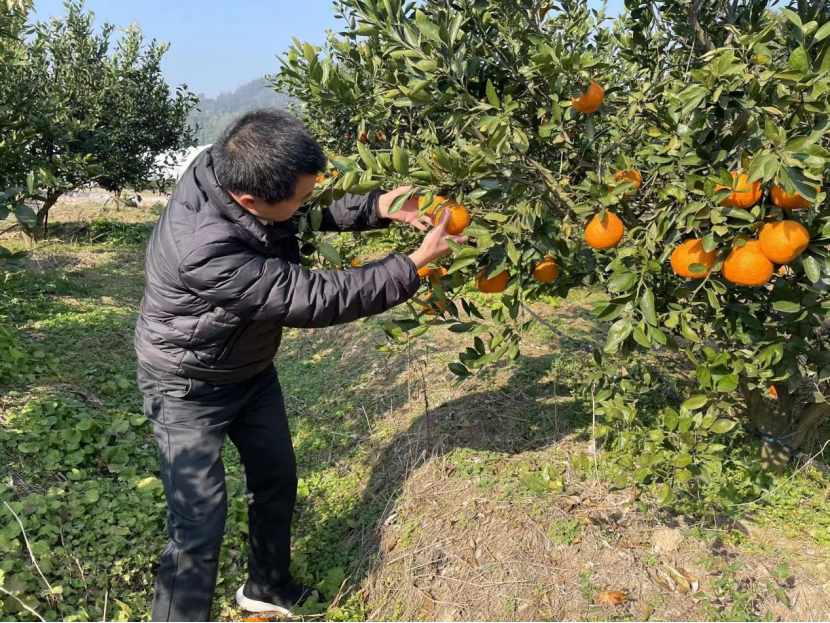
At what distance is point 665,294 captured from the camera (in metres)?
2.13

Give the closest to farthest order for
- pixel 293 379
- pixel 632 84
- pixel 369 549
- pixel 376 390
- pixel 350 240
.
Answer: pixel 369 549
pixel 350 240
pixel 632 84
pixel 376 390
pixel 293 379

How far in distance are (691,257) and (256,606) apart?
186 cm

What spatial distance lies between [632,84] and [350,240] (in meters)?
1.47

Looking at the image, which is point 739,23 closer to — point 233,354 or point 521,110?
point 521,110

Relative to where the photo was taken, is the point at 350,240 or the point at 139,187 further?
the point at 139,187

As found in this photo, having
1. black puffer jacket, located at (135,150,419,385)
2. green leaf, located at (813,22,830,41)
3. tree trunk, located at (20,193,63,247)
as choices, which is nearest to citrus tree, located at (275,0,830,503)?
green leaf, located at (813,22,830,41)

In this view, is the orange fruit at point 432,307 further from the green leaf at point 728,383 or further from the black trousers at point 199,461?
the green leaf at point 728,383

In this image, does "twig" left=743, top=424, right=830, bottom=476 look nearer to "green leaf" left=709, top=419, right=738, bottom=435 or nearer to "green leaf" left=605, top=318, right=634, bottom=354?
"green leaf" left=709, top=419, right=738, bottom=435

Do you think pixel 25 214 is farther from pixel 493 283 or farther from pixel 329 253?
pixel 493 283

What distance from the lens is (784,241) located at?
60.6 inches

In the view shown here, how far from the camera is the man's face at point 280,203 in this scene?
5.72ft

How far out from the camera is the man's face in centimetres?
174

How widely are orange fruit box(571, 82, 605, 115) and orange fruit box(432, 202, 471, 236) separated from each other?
1.64 ft

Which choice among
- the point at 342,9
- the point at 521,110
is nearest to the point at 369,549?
the point at 521,110
